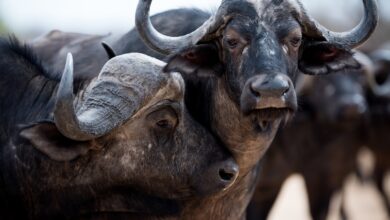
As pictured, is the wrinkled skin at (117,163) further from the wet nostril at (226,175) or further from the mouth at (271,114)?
the mouth at (271,114)

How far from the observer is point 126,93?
282 inches

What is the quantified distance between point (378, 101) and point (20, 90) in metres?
7.95

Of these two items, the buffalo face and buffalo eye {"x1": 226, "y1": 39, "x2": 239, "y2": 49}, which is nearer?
the buffalo face

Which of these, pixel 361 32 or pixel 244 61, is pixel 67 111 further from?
pixel 361 32

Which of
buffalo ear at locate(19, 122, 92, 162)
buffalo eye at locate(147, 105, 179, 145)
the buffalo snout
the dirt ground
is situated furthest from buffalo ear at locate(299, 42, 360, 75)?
the dirt ground

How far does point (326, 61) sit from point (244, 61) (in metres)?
0.83

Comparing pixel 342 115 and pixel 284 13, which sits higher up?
pixel 284 13

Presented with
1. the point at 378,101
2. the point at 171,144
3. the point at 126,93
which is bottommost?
the point at 378,101

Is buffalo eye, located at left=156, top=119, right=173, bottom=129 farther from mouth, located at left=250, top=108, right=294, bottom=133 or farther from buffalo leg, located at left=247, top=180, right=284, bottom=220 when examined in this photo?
buffalo leg, located at left=247, top=180, right=284, bottom=220

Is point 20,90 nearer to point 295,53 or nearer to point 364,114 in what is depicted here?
point 295,53

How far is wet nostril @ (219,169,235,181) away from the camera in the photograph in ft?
24.3

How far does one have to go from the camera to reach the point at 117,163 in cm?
726

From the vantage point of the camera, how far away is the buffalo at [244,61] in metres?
7.12

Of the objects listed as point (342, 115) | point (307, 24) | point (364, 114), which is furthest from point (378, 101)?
point (307, 24)
